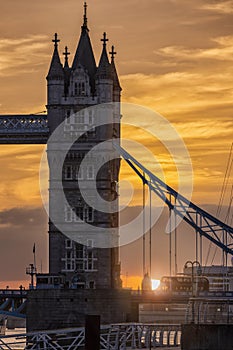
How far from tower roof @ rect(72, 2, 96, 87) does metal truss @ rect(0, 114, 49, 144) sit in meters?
5.88

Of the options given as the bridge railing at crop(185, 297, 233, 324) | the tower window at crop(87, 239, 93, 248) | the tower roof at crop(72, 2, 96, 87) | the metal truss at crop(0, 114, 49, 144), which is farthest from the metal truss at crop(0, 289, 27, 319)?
the bridge railing at crop(185, 297, 233, 324)

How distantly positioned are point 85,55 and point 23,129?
9140 mm

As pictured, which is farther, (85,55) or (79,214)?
(85,55)

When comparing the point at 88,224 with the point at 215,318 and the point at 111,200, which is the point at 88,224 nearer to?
the point at 111,200

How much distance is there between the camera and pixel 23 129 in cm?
12875

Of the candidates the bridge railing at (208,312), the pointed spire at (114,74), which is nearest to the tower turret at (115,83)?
the pointed spire at (114,74)

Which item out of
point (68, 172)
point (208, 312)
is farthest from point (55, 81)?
point (208, 312)

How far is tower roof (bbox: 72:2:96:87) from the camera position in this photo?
130 m

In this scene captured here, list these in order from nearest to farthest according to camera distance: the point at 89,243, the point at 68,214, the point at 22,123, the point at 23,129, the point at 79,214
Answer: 1. the point at 89,243
2. the point at 68,214
3. the point at 79,214
4. the point at 23,129
5. the point at 22,123

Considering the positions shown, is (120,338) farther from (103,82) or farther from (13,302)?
(103,82)

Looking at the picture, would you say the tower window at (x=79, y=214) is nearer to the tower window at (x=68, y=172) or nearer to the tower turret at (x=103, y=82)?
the tower window at (x=68, y=172)

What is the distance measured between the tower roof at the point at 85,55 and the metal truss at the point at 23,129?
19.3ft

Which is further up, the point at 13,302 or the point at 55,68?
the point at 55,68

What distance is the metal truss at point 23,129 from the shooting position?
12862 cm
